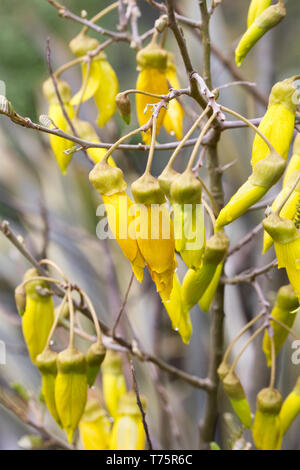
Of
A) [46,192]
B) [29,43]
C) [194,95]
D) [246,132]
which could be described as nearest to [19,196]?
[46,192]

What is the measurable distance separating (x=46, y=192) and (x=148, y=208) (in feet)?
4.09

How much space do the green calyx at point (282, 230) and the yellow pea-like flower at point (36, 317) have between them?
1.15 ft

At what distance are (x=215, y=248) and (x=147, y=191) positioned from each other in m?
0.13

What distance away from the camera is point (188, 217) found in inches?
20.8

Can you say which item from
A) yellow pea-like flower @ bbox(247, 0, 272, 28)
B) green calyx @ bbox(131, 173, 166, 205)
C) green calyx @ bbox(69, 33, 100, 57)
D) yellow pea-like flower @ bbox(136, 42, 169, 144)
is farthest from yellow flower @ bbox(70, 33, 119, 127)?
green calyx @ bbox(131, 173, 166, 205)

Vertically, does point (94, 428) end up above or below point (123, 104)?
below

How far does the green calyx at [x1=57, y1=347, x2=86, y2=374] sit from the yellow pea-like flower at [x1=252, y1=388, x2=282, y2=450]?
24cm

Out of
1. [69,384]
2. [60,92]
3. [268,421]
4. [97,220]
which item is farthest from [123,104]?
[97,220]

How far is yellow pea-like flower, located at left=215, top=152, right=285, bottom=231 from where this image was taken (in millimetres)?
541

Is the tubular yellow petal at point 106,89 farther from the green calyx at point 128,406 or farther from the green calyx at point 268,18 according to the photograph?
the green calyx at point 128,406

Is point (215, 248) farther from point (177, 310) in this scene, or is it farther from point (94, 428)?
point (94, 428)

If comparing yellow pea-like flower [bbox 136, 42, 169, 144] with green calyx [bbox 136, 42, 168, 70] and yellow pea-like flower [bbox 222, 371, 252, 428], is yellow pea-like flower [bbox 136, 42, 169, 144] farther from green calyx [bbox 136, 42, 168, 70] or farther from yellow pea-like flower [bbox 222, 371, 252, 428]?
yellow pea-like flower [bbox 222, 371, 252, 428]
